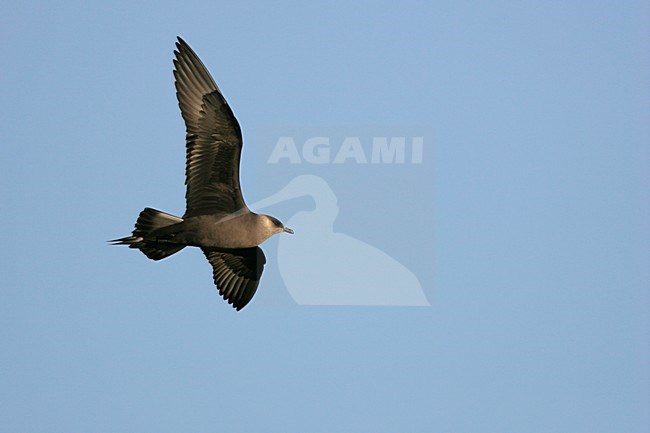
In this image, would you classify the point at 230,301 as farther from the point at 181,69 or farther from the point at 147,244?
the point at 181,69

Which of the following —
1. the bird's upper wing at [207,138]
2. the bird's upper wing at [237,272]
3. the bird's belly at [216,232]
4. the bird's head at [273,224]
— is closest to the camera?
the bird's upper wing at [207,138]

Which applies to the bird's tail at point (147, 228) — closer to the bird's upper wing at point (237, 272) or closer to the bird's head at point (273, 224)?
the bird's head at point (273, 224)

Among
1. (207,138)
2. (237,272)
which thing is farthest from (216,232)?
(237,272)

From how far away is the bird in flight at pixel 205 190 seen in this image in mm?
15523

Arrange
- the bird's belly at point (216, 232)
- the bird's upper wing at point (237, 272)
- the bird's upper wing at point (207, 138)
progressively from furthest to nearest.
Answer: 1. the bird's upper wing at point (237, 272)
2. the bird's belly at point (216, 232)
3. the bird's upper wing at point (207, 138)

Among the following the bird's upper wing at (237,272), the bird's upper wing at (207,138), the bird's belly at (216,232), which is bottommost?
the bird's upper wing at (237,272)

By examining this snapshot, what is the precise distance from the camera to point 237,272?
1734cm

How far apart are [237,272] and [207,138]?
2.40 m

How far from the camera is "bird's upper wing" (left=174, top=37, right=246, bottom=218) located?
1549cm

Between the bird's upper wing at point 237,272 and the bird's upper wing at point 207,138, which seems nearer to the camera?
the bird's upper wing at point 207,138

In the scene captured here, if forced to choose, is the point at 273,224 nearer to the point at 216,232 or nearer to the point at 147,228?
the point at 216,232

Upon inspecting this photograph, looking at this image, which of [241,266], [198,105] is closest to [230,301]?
[241,266]

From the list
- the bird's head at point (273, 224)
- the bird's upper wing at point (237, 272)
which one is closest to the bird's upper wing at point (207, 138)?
the bird's head at point (273, 224)

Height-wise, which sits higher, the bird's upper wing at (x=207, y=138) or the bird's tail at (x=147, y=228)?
the bird's upper wing at (x=207, y=138)
